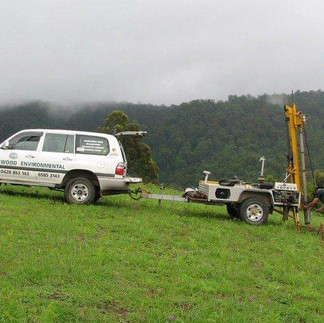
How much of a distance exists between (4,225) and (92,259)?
242cm

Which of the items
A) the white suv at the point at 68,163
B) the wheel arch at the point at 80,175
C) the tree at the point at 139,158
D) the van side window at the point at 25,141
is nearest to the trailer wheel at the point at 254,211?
the white suv at the point at 68,163

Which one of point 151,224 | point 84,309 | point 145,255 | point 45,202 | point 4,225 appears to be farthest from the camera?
point 45,202

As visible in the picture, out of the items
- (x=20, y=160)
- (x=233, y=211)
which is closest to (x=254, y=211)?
(x=233, y=211)

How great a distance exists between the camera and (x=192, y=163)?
69000 millimetres

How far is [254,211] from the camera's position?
36.7ft

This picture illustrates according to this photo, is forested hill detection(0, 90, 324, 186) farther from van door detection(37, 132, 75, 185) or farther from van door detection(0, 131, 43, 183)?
van door detection(0, 131, 43, 183)

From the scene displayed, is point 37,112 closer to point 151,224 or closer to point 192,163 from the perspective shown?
point 192,163

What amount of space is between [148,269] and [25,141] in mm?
6511

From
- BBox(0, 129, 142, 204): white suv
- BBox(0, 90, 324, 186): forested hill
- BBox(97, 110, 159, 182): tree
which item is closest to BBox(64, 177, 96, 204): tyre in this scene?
BBox(0, 129, 142, 204): white suv

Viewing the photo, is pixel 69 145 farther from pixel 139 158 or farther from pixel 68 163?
pixel 139 158

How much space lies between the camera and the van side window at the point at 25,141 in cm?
1169

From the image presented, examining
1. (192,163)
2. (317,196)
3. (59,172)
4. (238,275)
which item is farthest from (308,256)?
(192,163)

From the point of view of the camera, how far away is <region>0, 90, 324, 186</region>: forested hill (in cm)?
6372

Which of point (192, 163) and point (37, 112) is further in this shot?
point (37, 112)
